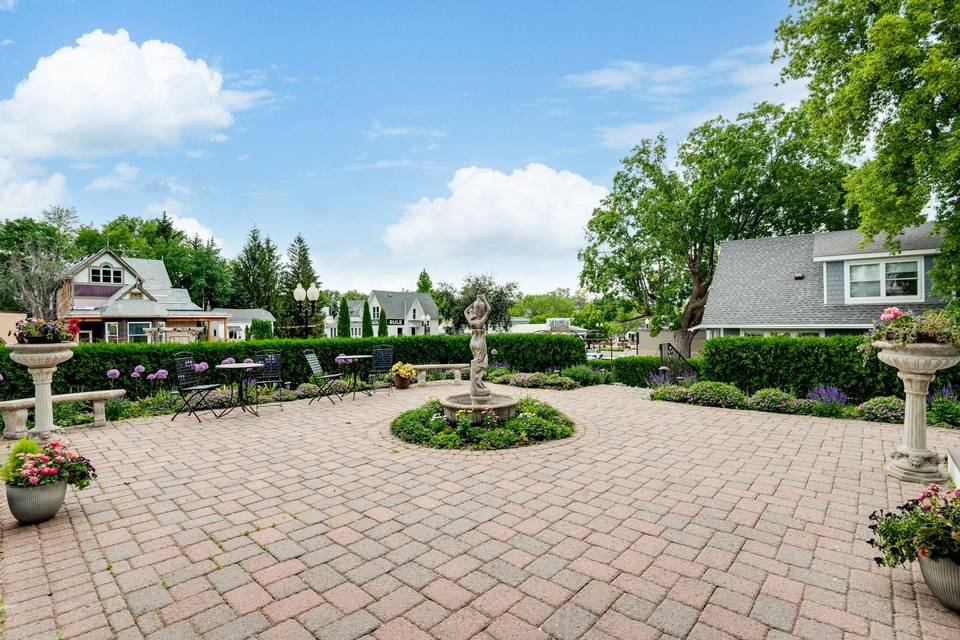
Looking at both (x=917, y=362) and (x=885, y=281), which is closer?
(x=917, y=362)

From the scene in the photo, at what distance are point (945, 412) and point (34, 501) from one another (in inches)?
485

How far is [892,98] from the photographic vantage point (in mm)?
11617

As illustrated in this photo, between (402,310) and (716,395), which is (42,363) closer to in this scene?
(716,395)

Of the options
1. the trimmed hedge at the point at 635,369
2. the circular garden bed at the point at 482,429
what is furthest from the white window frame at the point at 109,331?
the trimmed hedge at the point at 635,369

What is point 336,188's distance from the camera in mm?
16297

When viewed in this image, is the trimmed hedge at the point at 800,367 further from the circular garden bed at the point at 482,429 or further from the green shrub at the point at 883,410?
the circular garden bed at the point at 482,429

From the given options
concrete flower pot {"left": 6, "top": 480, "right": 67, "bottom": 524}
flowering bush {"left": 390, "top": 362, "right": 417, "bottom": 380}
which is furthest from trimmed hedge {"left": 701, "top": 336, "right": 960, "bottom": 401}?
concrete flower pot {"left": 6, "top": 480, "right": 67, "bottom": 524}

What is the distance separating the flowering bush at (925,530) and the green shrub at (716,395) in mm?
6796


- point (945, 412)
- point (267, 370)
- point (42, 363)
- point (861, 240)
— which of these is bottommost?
point (945, 412)

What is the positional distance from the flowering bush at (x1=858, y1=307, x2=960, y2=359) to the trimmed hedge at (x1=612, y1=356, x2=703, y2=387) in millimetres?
11673

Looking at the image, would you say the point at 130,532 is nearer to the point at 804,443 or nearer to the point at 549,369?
the point at 804,443

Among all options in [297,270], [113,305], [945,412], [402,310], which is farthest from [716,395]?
[402,310]

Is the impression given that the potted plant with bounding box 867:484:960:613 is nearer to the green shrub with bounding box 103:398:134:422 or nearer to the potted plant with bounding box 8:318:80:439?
the potted plant with bounding box 8:318:80:439

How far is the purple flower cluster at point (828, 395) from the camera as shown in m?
8.80
